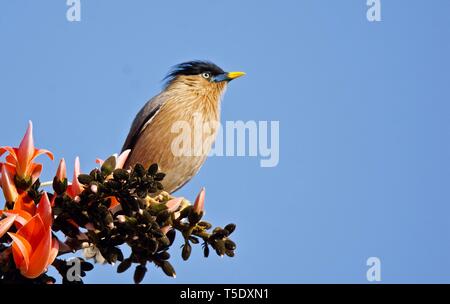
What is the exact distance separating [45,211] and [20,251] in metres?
0.14

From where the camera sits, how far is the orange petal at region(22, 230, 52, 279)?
2314 millimetres

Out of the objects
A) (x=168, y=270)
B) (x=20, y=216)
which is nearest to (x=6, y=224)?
(x=20, y=216)

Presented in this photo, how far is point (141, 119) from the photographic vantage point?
6.29m

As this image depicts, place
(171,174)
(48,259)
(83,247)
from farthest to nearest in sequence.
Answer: (171,174), (83,247), (48,259)

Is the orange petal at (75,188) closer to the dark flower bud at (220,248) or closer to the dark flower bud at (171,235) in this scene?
the dark flower bud at (171,235)

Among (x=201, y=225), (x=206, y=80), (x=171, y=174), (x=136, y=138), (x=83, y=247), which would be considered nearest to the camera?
(x=83, y=247)

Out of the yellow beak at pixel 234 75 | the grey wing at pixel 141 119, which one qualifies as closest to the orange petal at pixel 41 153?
the grey wing at pixel 141 119

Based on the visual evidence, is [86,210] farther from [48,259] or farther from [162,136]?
[162,136]

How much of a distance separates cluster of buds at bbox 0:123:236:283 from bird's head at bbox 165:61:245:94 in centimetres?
407

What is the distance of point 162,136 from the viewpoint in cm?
598

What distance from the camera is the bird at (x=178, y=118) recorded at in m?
5.79
